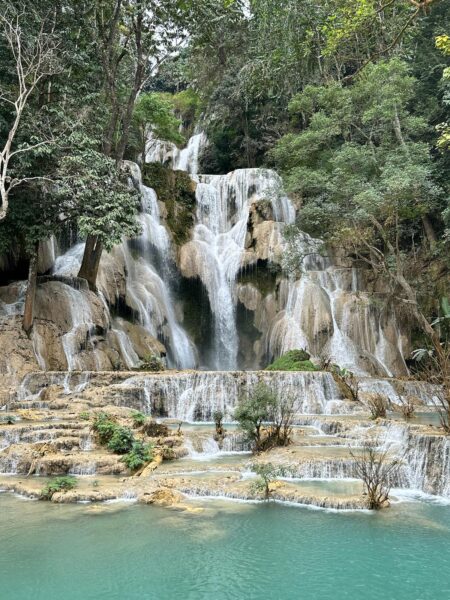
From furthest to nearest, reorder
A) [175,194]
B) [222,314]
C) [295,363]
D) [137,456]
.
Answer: [175,194] → [222,314] → [295,363] → [137,456]

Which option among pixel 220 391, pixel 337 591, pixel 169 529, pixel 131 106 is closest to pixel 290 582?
pixel 337 591

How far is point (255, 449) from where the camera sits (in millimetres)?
10688

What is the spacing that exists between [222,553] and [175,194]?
21925 millimetres

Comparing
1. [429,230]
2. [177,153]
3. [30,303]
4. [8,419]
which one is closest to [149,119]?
[177,153]

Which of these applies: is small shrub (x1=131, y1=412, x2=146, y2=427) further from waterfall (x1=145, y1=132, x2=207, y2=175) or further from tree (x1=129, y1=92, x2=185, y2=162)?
waterfall (x1=145, y1=132, x2=207, y2=175)

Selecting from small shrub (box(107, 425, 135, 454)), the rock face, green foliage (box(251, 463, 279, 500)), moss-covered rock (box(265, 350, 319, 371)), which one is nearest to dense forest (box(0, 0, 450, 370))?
the rock face

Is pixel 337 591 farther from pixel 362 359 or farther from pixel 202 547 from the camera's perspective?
pixel 362 359

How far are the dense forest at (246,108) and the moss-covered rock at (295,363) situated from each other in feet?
12.5

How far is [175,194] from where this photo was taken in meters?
26.3

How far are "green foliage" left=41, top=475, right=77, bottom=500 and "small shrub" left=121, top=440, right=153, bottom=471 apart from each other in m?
1.18

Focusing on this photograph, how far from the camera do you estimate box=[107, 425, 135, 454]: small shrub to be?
10.1m

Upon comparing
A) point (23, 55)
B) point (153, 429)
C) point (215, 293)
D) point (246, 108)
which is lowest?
point (153, 429)

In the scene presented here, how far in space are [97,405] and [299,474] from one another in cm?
600

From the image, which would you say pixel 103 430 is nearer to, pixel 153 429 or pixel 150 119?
pixel 153 429
